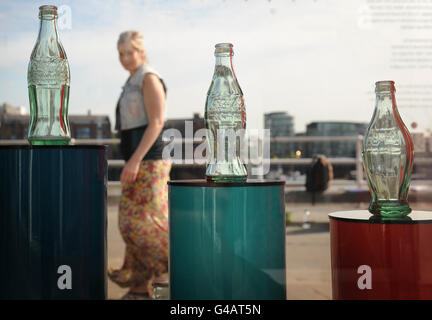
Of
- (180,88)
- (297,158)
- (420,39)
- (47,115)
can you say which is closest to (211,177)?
(47,115)

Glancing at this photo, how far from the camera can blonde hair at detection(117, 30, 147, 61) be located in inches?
62.7

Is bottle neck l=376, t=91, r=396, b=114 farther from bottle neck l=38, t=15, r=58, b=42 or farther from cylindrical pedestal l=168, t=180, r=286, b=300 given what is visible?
bottle neck l=38, t=15, r=58, b=42

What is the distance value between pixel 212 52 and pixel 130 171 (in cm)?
48

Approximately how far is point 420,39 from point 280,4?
2.10 feet

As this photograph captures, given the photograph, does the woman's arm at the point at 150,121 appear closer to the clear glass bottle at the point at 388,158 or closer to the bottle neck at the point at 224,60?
the bottle neck at the point at 224,60

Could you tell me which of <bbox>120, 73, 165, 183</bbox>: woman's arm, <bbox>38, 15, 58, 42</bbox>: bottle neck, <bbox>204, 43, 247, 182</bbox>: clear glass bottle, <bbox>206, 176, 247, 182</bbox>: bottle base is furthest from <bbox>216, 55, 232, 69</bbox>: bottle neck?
<bbox>120, 73, 165, 183</bbox>: woman's arm

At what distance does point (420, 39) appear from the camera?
68.6 inches

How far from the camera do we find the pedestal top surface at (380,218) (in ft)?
3.00

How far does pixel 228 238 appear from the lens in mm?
876

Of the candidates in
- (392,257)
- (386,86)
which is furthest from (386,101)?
(392,257)

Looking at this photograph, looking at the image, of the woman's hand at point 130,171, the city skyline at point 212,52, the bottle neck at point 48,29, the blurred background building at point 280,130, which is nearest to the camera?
the bottle neck at point 48,29

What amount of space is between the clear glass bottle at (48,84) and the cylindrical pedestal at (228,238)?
28cm

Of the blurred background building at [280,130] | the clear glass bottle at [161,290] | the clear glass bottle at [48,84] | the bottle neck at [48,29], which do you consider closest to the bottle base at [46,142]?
the clear glass bottle at [48,84]

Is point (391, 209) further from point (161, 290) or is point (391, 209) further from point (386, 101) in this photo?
point (161, 290)
